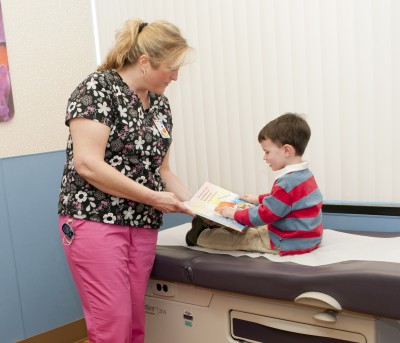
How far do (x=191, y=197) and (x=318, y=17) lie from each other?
0.86 metres

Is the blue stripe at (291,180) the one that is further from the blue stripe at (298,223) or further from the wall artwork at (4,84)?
the wall artwork at (4,84)

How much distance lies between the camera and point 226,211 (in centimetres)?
186

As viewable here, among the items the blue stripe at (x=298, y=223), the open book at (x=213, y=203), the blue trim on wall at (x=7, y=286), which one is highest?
the open book at (x=213, y=203)

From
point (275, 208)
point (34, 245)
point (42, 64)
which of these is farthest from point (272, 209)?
point (42, 64)

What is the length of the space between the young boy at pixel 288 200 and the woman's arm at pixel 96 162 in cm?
38

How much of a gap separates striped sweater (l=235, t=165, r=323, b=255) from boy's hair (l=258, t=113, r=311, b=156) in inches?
3.8

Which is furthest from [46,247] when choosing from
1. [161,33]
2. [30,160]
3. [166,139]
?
[161,33]

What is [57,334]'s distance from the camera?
256cm

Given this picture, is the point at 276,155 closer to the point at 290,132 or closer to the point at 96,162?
the point at 290,132

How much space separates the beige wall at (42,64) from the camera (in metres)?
2.38

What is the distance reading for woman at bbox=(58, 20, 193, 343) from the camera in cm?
164

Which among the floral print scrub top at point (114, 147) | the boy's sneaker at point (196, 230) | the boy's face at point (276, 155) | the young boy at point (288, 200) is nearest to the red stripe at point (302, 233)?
the young boy at point (288, 200)

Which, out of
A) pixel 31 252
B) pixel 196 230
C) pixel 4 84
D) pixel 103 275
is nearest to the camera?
pixel 103 275

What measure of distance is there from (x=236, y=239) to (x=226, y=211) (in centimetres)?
14
